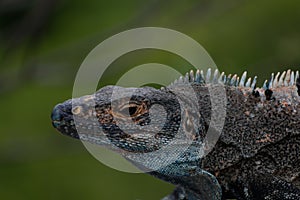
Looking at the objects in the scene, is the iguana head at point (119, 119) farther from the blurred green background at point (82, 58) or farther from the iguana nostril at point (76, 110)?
the blurred green background at point (82, 58)

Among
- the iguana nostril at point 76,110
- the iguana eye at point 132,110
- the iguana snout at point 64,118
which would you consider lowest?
the iguana snout at point 64,118

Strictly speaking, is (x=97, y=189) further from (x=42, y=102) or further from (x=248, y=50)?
(x=248, y=50)

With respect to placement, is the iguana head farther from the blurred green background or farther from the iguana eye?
the blurred green background

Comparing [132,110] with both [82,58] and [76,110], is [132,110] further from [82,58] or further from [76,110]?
[82,58]

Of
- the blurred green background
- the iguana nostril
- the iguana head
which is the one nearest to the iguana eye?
the iguana head

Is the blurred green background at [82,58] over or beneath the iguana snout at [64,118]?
Result: over

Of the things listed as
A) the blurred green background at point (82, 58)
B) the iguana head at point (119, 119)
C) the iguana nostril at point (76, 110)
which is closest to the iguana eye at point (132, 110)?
the iguana head at point (119, 119)
